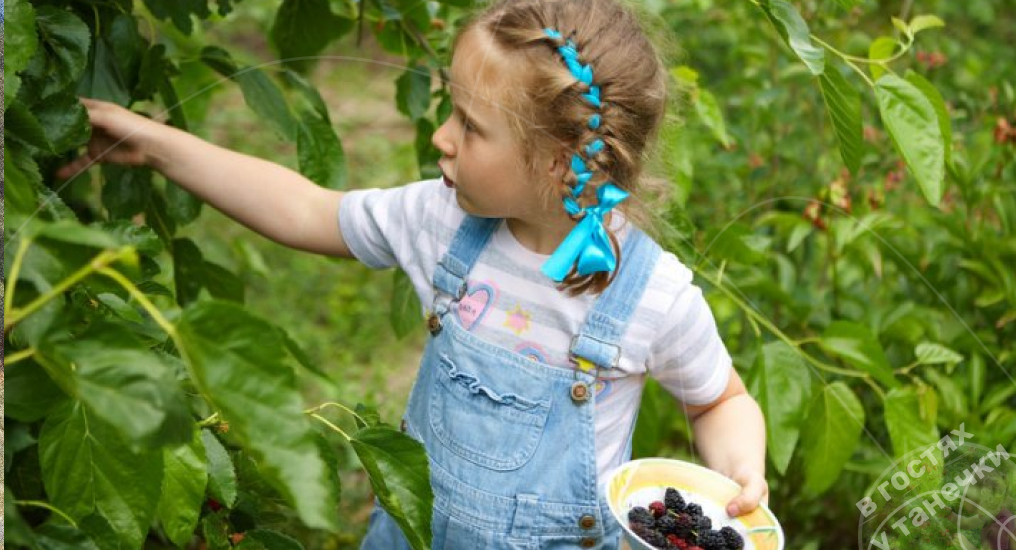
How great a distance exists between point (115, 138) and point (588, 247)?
520 mm

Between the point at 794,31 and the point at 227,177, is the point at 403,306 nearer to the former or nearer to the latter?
the point at 227,177

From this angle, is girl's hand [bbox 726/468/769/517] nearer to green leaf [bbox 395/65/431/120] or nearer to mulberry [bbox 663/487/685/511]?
mulberry [bbox 663/487/685/511]

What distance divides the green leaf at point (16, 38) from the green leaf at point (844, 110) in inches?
26.8

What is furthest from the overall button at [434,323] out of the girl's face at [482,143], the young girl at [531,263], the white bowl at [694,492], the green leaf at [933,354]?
the green leaf at [933,354]

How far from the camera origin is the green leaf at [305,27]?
140 centimetres

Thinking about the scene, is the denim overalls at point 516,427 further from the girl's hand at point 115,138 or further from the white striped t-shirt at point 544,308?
the girl's hand at point 115,138

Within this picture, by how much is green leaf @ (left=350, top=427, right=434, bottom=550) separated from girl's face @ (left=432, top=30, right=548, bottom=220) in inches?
11.8

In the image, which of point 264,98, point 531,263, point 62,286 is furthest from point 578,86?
point 62,286

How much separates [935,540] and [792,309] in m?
0.75

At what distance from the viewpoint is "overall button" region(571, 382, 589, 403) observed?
1132 mm

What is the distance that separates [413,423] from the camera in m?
1.26

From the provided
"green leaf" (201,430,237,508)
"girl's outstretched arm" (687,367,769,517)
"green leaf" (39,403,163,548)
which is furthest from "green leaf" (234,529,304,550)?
"girl's outstretched arm" (687,367,769,517)

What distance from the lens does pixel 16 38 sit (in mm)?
752

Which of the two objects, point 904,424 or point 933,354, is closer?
point 904,424
